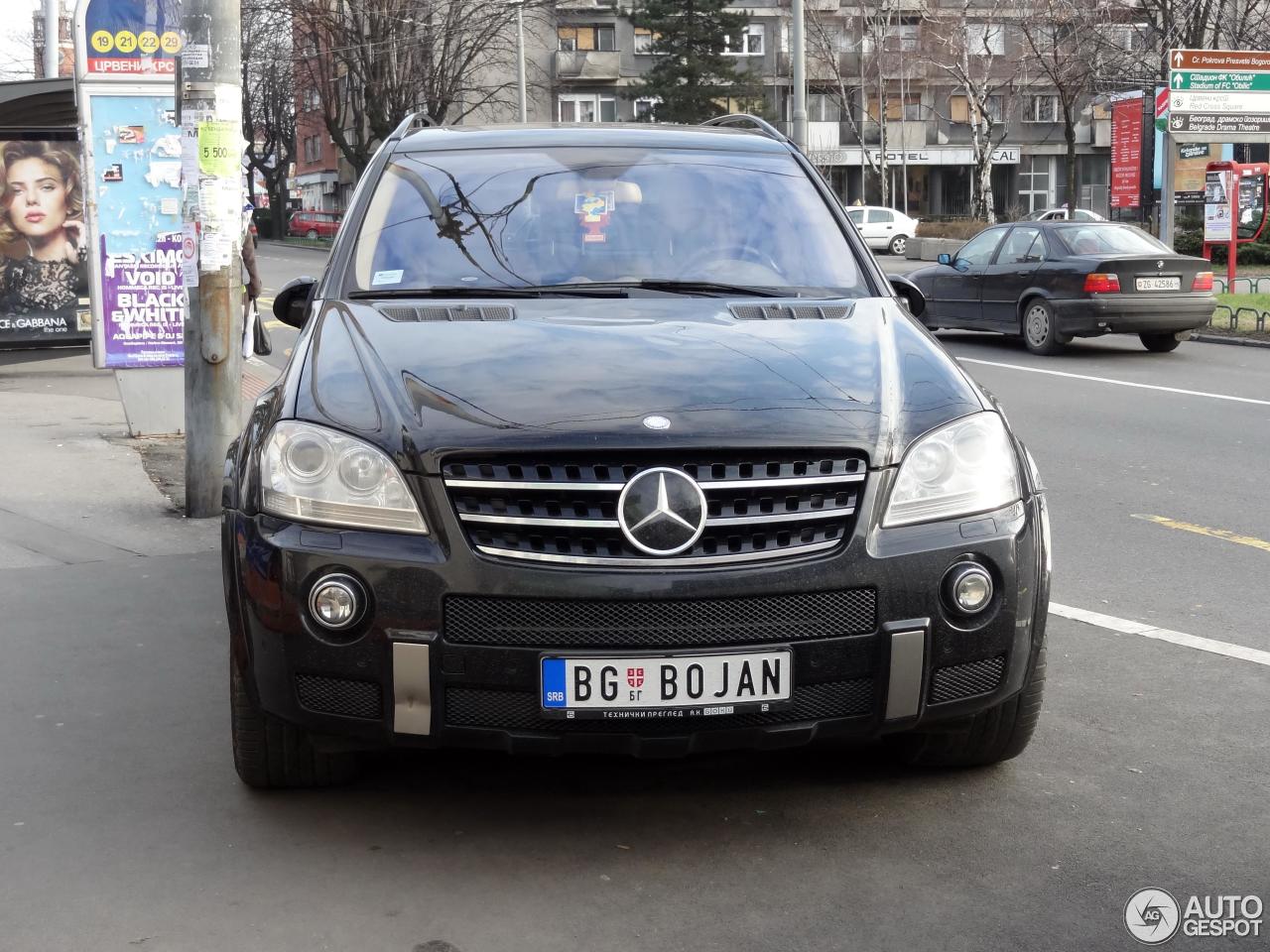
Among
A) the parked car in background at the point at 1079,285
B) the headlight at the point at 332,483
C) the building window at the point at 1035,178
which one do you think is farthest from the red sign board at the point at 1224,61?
the building window at the point at 1035,178

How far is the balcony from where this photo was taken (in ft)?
237

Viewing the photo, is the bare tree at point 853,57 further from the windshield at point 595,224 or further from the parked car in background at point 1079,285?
the windshield at point 595,224

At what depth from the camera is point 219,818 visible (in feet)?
13.2

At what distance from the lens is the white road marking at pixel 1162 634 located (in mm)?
5480

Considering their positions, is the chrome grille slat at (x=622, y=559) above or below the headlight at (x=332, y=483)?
below

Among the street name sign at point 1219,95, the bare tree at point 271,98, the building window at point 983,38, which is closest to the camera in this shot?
the street name sign at point 1219,95

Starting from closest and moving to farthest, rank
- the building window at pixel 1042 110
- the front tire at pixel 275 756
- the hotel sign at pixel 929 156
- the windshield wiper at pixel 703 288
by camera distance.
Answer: the front tire at pixel 275 756, the windshield wiper at pixel 703 288, the hotel sign at pixel 929 156, the building window at pixel 1042 110

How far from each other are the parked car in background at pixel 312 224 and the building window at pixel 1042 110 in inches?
1222

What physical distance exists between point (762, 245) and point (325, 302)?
4.35 feet

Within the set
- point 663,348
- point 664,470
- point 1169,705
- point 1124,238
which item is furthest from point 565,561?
point 1124,238

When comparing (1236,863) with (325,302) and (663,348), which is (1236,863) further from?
(325,302)

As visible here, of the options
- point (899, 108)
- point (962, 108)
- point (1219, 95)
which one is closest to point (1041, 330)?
point (1219, 95)

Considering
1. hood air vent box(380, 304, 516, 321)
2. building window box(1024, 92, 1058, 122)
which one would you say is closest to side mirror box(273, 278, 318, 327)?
hood air vent box(380, 304, 516, 321)

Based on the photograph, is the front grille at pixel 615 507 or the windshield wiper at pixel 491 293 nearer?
the front grille at pixel 615 507
